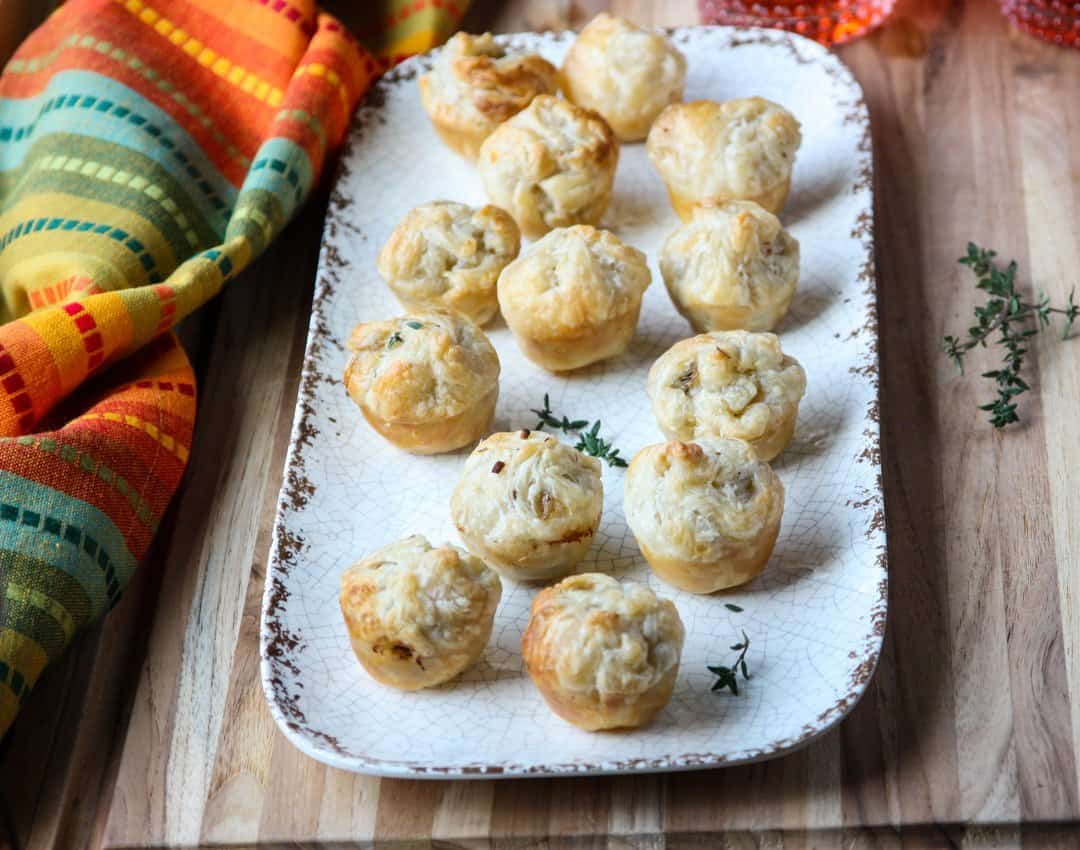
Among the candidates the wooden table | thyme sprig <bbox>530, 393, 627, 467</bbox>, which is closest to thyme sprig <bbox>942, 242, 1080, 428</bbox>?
the wooden table

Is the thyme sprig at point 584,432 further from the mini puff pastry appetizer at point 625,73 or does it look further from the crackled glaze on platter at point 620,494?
the mini puff pastry appetizer at point 625,73

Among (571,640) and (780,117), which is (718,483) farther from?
(780,117)

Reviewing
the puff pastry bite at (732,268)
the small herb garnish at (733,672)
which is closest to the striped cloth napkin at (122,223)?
the puff pastry bite at (732,268)

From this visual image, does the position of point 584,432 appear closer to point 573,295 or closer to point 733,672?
point 573,295

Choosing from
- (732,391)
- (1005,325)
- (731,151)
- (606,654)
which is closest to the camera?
(606,654)

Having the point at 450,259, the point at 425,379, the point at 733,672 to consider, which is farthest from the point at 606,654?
the point at 450,259
